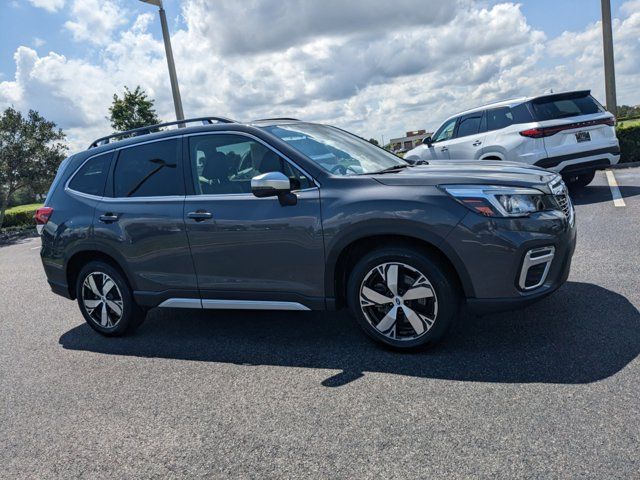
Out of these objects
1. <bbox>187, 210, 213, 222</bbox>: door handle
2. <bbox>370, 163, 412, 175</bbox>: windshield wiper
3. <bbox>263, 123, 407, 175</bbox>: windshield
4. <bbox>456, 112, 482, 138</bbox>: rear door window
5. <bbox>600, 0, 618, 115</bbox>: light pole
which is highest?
<bbox>600, 0, 618, 115</bbox>: light pole

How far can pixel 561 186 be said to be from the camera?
438 cm

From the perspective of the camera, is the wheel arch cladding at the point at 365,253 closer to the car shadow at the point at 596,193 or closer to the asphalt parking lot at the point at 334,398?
the asphalt parking lot at the point at 334,398

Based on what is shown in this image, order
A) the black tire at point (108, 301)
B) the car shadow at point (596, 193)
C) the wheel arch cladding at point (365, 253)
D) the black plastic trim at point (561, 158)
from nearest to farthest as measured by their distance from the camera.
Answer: the wheel arch cladding at point (365, 253) → the black tire at point (108, 301) → the black plastic trim at point (561, 158) → the car shadow at point (596, 193)

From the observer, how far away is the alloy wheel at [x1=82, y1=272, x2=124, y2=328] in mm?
5195

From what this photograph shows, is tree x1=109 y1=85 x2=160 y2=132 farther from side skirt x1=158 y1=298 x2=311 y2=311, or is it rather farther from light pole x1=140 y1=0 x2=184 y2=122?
side skirt x1=158 y1=298 x2=311 y2=311

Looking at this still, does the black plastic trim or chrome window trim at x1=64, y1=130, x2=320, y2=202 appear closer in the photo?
chrome window trim at x1=64, y1=130, x2=320, y2=202

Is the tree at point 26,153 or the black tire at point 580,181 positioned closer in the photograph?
the black tire at point 580,181

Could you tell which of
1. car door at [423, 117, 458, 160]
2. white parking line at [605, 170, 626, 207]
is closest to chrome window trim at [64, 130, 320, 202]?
white parking line at [605, 170, 626, 207]

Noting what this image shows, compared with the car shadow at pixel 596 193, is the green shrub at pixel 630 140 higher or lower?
higher

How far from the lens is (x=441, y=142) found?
11.4 m

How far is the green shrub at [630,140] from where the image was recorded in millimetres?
15414

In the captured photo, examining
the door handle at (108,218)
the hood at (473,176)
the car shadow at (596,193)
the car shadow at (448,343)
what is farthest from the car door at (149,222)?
the car shadow at (596,193)

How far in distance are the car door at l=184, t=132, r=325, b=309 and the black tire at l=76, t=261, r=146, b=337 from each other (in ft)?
3.09

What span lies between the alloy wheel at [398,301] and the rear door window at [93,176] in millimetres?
2746
